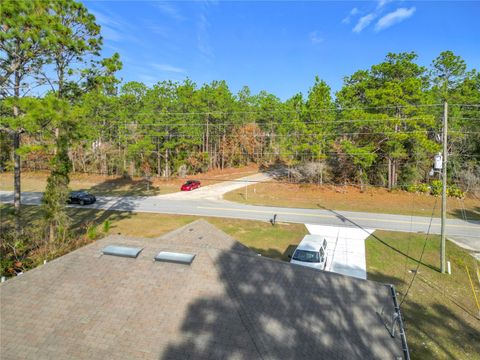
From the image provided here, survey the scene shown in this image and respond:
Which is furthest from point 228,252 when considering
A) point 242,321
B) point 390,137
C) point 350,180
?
point 350,180

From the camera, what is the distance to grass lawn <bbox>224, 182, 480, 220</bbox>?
2919 cm

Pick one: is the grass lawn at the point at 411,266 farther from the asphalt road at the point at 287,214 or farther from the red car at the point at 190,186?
the red car at the point at 190,186

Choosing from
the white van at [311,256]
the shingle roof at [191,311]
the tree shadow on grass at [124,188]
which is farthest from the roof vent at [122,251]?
the tree shadow on grass at [124,188]

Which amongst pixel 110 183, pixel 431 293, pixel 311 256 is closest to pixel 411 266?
pixel 431 293

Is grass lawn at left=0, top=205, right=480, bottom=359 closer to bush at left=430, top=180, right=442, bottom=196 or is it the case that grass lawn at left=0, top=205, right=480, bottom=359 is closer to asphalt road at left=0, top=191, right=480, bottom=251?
→ asphalt road at left=0, top=191, right=480, bottom=251

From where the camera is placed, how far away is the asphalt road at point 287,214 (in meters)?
22.9

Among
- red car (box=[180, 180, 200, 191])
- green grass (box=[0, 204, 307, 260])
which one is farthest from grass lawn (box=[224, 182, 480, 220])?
green grass (box=[0, 204, 307, 260])

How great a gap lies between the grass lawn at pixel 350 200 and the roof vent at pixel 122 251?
2328 cm

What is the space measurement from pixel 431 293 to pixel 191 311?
1235 cm

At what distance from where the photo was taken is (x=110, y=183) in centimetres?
4397

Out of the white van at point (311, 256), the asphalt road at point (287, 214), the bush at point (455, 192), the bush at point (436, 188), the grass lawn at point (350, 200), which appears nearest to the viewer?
the white van at point (311, 256)

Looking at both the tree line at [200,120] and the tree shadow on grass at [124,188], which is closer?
the tree line at [200,120]

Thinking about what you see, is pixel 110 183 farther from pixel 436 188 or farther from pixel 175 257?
pixel 436 188

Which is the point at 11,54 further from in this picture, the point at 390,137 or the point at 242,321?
the point at 390,137
